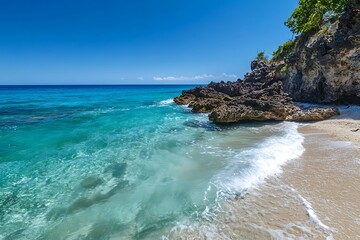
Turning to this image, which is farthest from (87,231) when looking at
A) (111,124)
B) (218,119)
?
(111,124)

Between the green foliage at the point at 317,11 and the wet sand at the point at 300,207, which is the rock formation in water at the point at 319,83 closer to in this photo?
the green foliage at the point at 317,11

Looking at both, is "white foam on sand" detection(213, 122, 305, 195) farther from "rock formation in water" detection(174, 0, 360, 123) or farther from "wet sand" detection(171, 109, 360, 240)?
"rock formation in water" detection(174, 0, 360, 123)

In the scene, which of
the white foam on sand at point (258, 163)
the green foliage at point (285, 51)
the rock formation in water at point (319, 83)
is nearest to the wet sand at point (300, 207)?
the white foam on sand at point (258, 163)

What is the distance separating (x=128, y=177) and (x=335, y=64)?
2013 centimetres

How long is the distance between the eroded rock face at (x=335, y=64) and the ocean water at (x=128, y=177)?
699 cm

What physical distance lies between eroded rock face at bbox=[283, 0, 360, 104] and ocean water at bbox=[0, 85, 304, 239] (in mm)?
6992

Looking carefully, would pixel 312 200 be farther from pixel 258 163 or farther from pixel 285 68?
pixel 285 68

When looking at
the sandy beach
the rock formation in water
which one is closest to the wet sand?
the sandy beach

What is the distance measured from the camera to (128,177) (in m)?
8.80

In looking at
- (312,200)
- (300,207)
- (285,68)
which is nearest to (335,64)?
(285,68)

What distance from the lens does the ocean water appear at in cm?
586

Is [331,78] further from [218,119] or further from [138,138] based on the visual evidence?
[138,138]

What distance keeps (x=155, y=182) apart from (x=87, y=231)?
3151 millimetres

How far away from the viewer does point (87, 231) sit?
557cm
